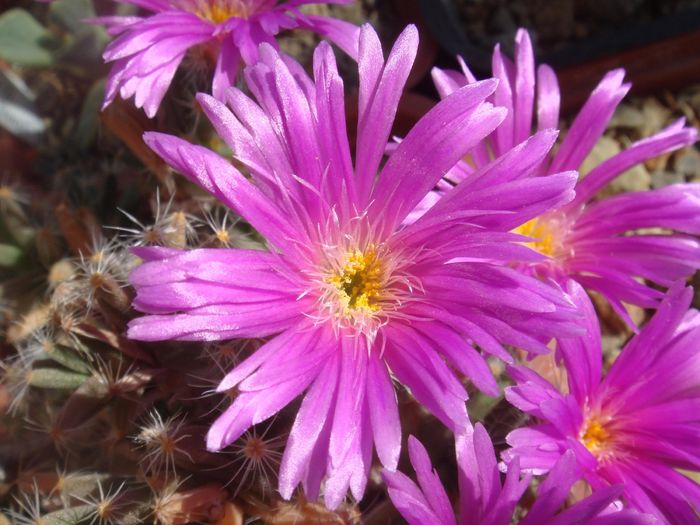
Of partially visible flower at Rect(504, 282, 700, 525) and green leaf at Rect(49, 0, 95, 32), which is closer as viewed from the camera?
partially visible flower at Rect(504, 282, 700, 525)

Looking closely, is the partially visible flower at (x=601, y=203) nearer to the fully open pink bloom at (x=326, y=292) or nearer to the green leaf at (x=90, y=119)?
the fully open pink bloom at (x=326, y=292)

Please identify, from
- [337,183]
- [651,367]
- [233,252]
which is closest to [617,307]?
[651,367]

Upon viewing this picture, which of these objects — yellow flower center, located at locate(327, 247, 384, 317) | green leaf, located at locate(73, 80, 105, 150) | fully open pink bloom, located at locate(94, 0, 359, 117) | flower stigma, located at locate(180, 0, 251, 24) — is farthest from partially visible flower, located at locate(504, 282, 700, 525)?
green leaf, located at locate(73, 80, 105, 150)

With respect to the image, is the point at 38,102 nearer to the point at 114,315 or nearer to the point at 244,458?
the point at 114,315

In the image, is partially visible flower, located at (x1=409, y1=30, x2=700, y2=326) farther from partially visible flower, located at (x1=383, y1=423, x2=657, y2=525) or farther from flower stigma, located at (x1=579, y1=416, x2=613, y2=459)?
partially visible flower, located at (x1=383, y1=423, x2=657, y2=525)

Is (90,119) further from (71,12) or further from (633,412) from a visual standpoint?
(633,412)

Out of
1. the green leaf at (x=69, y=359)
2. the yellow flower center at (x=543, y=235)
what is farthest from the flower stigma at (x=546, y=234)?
the green leaf at (x=69, y=359)
